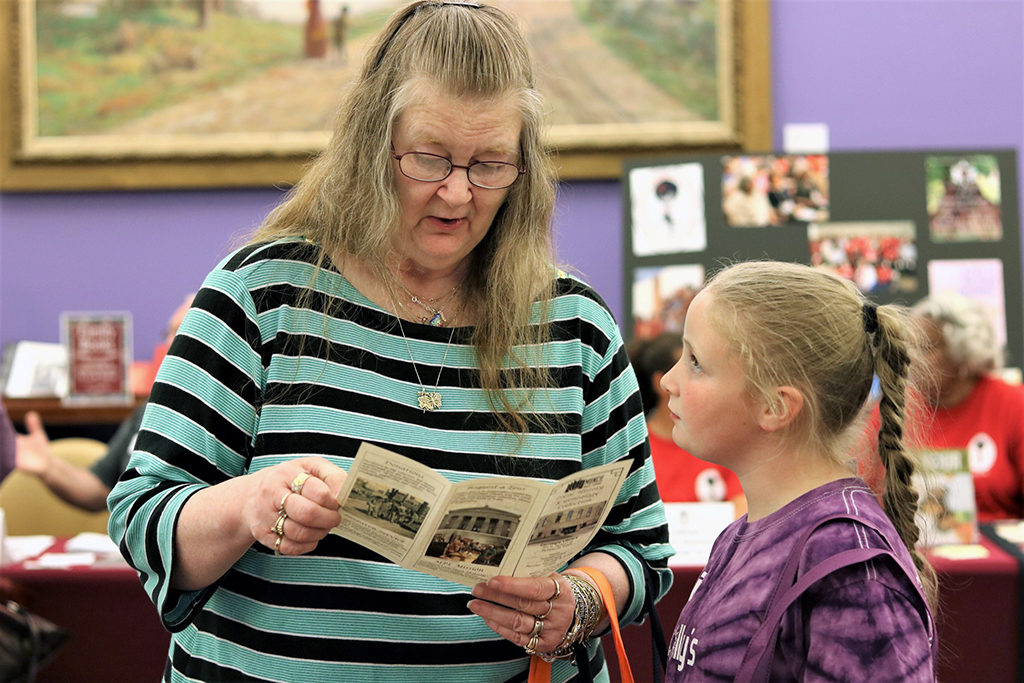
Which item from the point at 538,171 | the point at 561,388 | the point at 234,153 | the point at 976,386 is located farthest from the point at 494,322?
the point at 234,153

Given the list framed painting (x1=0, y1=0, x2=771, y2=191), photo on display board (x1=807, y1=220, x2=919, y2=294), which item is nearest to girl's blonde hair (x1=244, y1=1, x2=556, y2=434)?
photo on display board (x1=807, y1=220, x2=919, y2=294)

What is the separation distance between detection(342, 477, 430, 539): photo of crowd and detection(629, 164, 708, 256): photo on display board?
3103 millimetres

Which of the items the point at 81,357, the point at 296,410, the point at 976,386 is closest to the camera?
the point at 296,410

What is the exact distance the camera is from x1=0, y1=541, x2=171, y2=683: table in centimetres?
267

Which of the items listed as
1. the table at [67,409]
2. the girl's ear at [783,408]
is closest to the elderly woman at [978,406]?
the girl's ear at [783,408]

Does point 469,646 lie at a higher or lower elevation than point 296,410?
lower

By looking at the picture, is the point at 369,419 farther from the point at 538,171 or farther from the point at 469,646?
the point at 538,171

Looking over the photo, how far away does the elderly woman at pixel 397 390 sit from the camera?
1314mm

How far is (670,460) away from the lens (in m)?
3.55

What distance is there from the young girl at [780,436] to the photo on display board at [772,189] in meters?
2.66

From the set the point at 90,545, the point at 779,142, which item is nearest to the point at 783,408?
the point at 90,545

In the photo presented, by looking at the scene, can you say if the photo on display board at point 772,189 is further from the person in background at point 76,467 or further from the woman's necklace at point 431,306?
the woman's necklace at point 431,306

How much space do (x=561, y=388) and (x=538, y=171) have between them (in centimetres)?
32

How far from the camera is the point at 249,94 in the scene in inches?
182
